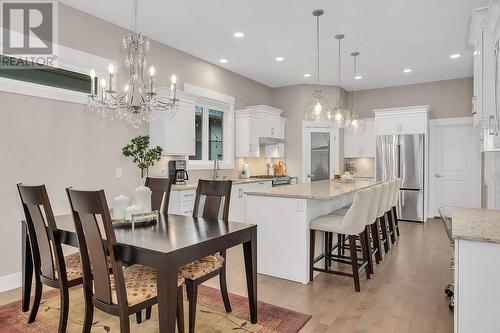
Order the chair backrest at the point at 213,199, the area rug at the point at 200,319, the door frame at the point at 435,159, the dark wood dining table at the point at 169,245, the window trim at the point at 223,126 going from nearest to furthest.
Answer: the dark wood dining table at the point at 169,245
the area rug at the point at 200,319
the chair backrest at the point at 213,199
the window trim at the point at 223,126
the door frame at the point at 435,159

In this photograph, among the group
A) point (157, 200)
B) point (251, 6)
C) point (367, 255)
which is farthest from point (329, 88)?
point (157, 200)

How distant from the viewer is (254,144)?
256 inches

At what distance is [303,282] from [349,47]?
11.7 ft

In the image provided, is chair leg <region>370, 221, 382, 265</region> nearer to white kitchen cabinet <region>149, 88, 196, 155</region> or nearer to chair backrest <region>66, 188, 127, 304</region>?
white kitchen cabinet <region>149, 88, 196, 155</region>

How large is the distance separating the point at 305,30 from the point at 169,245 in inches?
141

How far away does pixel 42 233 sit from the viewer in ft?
7.54

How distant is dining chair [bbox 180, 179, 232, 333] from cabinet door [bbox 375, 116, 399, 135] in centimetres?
532

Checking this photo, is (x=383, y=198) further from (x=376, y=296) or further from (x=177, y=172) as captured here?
(x=177, y=172)

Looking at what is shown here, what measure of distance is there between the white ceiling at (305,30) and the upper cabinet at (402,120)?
32.7 inches

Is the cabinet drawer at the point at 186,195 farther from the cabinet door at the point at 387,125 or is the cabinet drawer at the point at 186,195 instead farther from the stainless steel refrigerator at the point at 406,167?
the cabinet door at the point at 387,125

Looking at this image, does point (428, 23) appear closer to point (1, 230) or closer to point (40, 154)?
point (40, 154)

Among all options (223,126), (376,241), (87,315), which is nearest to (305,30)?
(223,126)

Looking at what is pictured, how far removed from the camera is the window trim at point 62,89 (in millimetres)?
3260

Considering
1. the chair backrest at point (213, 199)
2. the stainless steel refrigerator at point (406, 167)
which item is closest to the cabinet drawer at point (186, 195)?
the chair backrest at point (213, 199)
